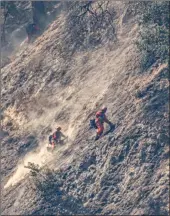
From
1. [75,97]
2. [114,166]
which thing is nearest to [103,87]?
[75,97]

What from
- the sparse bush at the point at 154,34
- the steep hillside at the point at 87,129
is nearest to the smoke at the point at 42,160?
the steep hillside at the point at 87,129

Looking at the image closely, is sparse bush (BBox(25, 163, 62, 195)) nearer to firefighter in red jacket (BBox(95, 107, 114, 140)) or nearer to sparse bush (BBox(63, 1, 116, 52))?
firefighter in red jacket (BBox(95, 107, 114, 140))

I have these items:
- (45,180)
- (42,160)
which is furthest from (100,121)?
(42,160)

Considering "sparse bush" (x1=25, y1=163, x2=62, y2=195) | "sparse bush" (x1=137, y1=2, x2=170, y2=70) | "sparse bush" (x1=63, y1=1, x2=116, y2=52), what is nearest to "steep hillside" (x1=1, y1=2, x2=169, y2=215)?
"sparse bush" (x1=25, y1=163, x2=62, y2=195)

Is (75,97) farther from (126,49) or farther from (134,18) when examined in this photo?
(134,18)

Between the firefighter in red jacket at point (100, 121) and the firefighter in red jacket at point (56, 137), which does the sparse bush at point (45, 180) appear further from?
the firefighter in red jacket at point (100, 121)
